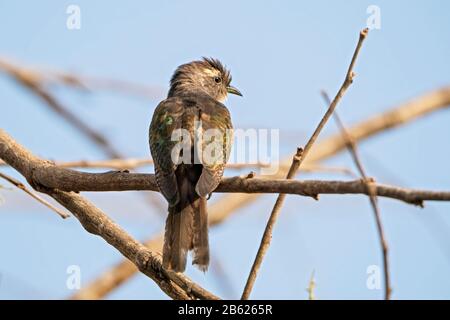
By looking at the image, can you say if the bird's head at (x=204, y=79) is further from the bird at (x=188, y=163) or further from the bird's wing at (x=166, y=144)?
the bird's wing at (x=166, y=144)

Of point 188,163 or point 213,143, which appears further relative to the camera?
point 213,143

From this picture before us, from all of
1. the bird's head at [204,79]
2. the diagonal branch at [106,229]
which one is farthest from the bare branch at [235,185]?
the bird's head at [204,79]

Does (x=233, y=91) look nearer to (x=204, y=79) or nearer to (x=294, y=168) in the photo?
(x=204, y=79)

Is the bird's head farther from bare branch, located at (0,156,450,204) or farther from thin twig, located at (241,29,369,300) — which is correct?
thin twig, located at (241,29,369,300)

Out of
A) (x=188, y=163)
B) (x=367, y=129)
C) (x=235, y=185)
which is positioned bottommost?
(x=235, y=185)

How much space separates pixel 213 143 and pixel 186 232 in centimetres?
85

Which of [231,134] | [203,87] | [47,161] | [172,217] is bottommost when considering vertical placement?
[172,217]

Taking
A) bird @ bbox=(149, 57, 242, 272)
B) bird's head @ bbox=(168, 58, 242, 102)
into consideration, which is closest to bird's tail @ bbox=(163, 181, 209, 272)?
bird @ bbox=(149, 57, 242, 272)

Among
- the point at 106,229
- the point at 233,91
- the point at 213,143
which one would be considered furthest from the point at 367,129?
the point at 106,229

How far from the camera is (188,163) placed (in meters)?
4.62
